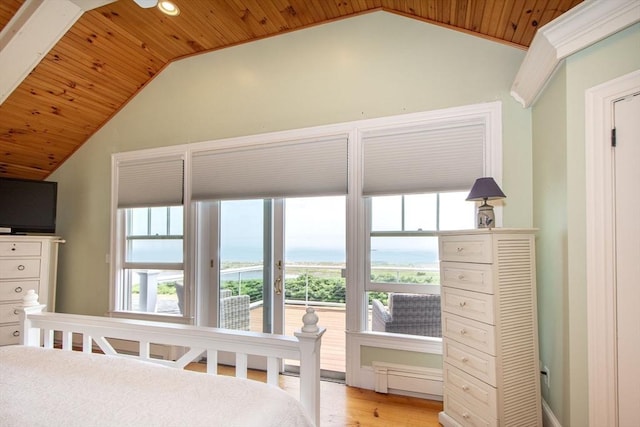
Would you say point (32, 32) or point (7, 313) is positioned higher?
point (32, 32)

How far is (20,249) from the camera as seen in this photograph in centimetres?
343

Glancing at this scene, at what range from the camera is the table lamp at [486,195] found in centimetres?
207

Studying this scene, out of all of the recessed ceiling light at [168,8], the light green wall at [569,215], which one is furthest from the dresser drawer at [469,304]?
the recessed ceiling light at [168,8]

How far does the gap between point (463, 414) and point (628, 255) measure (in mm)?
1277

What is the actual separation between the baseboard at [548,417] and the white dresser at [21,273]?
4.34m

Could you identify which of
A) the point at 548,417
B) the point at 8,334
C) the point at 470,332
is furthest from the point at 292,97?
the point at 8,334

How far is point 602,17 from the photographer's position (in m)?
1.46

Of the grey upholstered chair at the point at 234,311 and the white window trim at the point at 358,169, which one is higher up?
the white window trim at the point at 358,169

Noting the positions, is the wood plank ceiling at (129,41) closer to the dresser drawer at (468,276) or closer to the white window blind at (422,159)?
the white window blind at (422,159)

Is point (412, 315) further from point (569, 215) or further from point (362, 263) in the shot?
point (569, 215)

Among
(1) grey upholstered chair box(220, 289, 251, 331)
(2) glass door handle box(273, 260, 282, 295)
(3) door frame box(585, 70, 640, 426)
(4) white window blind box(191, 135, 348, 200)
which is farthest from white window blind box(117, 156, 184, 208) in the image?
(3) door frame box(585, 70, 640, 426)

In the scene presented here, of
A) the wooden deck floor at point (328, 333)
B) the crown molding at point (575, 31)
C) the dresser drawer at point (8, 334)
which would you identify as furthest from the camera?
the dresser drawer at point (8, 334)

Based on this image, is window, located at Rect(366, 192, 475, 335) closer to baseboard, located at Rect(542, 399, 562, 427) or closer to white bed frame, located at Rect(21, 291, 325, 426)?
baseboard, located at Rect(542, 399, 562, 427)

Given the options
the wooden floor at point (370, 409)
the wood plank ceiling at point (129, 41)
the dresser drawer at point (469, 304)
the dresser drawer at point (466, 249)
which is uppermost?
the wood plank ceiling at point (129, 41)
